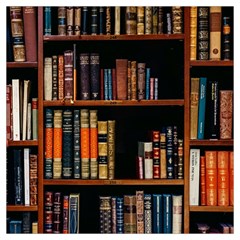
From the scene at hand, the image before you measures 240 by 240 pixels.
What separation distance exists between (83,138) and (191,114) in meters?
0.54

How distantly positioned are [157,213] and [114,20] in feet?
3.20

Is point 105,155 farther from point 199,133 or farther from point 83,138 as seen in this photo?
point 199,133

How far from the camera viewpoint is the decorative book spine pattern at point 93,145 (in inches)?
87.9

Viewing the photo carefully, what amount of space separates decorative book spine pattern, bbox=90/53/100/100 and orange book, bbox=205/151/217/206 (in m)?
0.62

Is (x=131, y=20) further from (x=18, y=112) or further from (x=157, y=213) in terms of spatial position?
(x=157, y=213)

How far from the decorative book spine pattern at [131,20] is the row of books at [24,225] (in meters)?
1.03

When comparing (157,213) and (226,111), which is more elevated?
(226,111)

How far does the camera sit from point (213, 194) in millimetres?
2236

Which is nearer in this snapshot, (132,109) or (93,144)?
(93,144)

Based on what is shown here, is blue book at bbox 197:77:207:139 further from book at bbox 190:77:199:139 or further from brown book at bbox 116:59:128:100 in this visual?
brown book at bbox 116:59:128:100

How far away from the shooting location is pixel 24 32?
2.24 m

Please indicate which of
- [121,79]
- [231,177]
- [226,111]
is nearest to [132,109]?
[121,79]

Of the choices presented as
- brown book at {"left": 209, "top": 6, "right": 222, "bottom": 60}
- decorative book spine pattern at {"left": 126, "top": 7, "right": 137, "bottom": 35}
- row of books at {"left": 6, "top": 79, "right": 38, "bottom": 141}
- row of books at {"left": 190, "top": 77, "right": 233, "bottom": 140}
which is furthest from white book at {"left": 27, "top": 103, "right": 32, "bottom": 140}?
brown book at {"left": 209, "top": 6, "right": 222, "bottom": 60}

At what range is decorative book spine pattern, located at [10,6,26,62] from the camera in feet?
7.33
